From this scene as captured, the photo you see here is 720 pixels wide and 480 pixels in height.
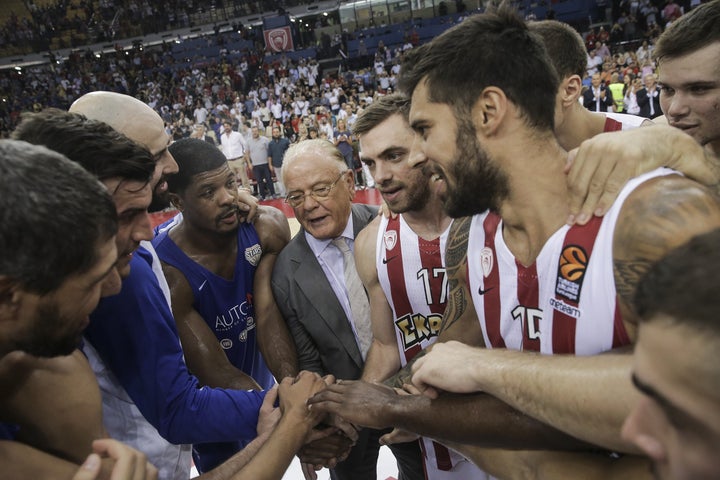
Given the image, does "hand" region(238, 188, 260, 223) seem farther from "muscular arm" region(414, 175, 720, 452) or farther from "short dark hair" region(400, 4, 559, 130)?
"muscular arm" region(414, 175, 720, 452)

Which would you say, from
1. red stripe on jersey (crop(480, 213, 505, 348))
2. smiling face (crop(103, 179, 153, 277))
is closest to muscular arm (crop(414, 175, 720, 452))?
red stripe on jersey (crop(480, 213, 505, 348))

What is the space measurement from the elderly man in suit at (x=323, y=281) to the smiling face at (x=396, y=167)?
26cm

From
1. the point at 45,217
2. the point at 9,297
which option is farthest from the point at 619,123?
the point at 9,297

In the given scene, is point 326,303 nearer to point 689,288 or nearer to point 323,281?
point 323,281

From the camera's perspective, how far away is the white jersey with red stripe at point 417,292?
258cm

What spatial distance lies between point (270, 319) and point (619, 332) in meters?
1.85

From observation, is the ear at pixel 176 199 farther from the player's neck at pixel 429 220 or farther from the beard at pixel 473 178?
the beard at pixel 473 178

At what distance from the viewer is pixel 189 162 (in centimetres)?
294

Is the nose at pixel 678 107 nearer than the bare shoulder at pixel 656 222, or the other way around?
the bare shoulder at pixel 656 222

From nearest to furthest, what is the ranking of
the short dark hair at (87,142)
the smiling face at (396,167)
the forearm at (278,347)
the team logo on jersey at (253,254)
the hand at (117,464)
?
the hand at (117,464) → the short dark hair at (87,142) → the smiling face at (396,167) → the forearm at (278,347) → the team logo on jersey at (253,254)

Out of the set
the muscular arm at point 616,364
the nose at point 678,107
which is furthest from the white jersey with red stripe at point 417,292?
the nose at point 678,107

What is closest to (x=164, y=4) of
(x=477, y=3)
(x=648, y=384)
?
(x=477, y=3)

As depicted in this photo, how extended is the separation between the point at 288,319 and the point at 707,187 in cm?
205

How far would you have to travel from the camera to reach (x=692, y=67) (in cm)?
257
